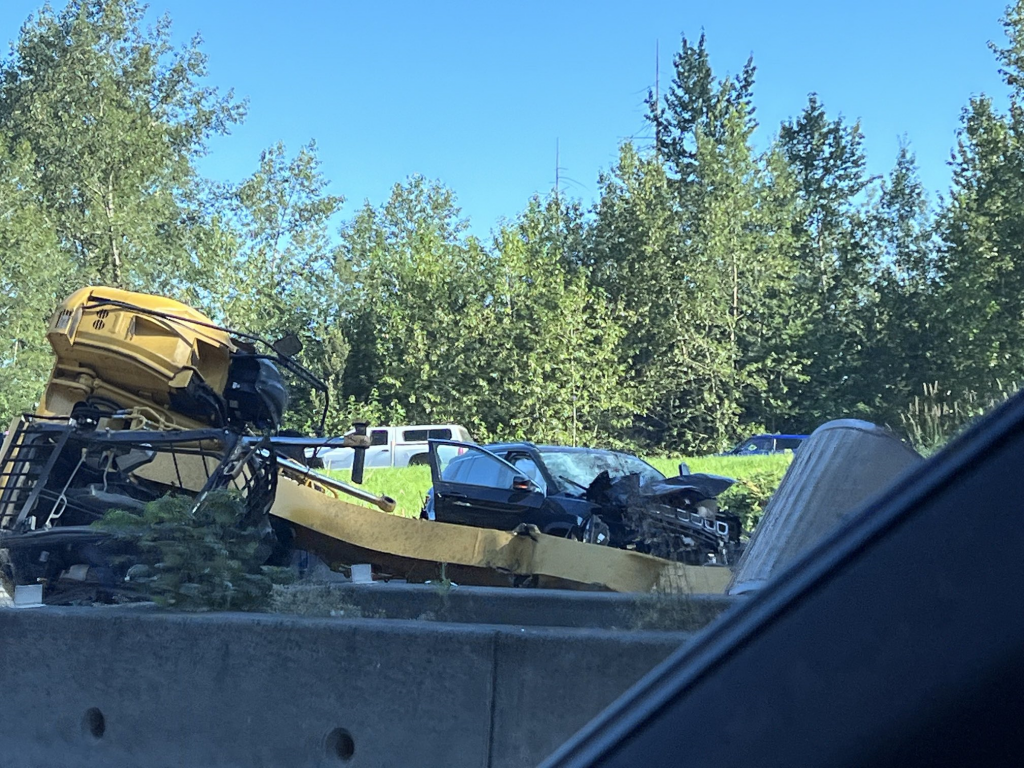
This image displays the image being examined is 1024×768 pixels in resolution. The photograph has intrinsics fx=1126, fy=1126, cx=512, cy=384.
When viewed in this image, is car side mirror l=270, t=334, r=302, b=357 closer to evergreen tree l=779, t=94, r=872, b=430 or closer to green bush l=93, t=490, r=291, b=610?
green bush l=93, t=490, r=291, b=610

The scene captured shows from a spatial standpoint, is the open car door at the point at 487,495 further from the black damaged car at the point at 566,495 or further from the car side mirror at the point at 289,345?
the car side mirror at the point at 289,345

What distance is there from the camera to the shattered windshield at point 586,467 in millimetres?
13465

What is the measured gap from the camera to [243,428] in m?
10.1

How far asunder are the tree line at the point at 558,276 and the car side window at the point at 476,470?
20.0m

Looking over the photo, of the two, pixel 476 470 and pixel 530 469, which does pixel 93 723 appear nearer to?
pixel 476 470

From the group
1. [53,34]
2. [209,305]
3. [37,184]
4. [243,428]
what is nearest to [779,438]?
[209,305]

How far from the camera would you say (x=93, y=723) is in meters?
4.54

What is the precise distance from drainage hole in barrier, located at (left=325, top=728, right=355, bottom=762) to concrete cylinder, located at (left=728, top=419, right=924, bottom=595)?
202 cm

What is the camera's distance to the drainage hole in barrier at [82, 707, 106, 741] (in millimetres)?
4516

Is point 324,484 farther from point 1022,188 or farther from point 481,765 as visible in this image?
point 1022,188

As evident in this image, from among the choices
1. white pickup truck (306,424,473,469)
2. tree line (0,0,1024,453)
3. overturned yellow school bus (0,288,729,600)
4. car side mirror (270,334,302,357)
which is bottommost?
overturned yellow school bus (0,288,729,600)

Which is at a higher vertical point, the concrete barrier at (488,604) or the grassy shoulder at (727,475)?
the grassy shoulder at (727,475)

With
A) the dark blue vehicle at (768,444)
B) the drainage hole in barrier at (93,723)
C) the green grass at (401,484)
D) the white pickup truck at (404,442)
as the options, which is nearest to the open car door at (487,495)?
the green grass at (401,484)

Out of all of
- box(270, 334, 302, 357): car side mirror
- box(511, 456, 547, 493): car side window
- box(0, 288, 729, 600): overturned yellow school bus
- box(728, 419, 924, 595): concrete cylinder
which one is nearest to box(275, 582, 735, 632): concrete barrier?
box(728, 419, 924, 595): concrete cylinder
